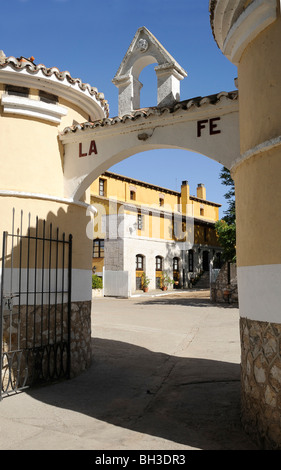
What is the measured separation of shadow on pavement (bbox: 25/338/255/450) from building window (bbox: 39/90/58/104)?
481cm

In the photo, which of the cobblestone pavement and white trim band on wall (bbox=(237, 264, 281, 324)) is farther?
the cobblestone pavement

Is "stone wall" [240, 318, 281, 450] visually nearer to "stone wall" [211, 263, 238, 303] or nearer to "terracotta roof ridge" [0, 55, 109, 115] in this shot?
"terracotta roof ridge" [0, 55, 109, 115]

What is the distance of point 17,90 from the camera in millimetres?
6957

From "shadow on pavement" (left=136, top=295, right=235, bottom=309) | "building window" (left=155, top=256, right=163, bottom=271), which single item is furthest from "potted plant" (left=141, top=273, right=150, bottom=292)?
"shadow on pavement" (left=136, top=295, right=235, bottom=309)

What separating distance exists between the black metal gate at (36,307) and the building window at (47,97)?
2.19 metres

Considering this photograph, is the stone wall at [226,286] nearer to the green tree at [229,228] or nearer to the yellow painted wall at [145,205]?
the green tree at [229,228]

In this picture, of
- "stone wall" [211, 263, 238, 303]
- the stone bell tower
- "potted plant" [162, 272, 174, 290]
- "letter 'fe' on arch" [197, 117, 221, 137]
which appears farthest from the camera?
"potted plant" [162, 272, 174, 290]

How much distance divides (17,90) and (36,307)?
3.66m

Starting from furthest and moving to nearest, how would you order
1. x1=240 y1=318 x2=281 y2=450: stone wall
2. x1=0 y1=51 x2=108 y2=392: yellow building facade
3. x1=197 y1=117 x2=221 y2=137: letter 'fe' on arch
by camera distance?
x1=0 y1=51 x2=108 y2=392: yellow building facade
x1=197 y1=117 x2=221 y2=137: letter 'fe' on arch
x1=240 y1=318 x2=281 y2=450: stone wall

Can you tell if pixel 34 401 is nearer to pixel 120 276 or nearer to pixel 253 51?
pixel 253 51

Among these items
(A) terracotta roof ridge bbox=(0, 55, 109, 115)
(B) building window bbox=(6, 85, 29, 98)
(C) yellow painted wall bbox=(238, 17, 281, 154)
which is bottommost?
(C) yellow painted wall bbox=(238, 17, 281, 154)

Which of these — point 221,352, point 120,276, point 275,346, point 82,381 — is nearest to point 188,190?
point 120,276

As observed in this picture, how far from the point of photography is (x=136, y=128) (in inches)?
263

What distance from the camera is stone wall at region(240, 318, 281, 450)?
3.84 meters
